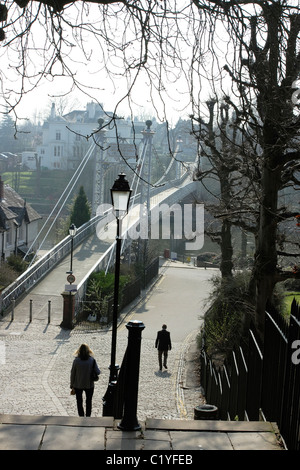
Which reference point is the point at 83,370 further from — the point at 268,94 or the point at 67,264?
the point at 67,264

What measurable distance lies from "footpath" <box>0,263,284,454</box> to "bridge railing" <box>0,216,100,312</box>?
65 cm

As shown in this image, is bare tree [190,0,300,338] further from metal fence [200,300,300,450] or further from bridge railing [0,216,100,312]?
bridge railing [0,216,100,312]

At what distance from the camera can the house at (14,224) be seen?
36.3 metres

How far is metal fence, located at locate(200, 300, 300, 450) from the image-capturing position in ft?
13.0

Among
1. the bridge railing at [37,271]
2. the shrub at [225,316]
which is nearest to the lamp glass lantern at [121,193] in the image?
the shrub at [225,316]

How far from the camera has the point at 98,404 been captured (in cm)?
1142

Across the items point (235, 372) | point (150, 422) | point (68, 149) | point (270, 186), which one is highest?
point (68, 149)

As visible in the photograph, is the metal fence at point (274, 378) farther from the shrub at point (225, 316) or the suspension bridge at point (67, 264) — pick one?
the suspension bridge at point (67, 264)

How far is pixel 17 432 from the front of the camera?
4074 mm

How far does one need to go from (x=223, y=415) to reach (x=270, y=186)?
3336 mm

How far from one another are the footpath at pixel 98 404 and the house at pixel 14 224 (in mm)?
9603

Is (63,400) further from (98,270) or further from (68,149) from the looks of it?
(68,149)
